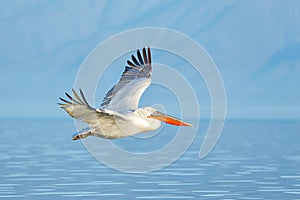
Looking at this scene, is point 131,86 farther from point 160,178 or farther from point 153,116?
point 160,178

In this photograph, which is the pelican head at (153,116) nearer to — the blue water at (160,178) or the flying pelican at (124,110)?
the flying pelican at (124,110)

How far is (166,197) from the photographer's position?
1104 inches

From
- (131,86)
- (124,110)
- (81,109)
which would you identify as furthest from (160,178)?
(81,109)

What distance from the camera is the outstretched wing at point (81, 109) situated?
1698cm

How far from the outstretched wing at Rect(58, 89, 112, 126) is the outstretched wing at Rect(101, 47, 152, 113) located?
6.79 ft

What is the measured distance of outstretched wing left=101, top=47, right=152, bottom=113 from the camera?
67.1ft

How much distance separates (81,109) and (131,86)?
4.34m

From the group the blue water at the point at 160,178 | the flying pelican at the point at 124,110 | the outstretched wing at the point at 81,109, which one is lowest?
the outstretched wing at the point at 81,109

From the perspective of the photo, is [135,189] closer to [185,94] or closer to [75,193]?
[75,193]

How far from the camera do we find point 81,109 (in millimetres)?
17203

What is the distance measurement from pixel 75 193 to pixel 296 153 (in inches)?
834

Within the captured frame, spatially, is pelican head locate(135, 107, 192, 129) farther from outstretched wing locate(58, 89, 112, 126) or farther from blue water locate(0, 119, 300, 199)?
blue water locate(0, 119, 300, 199)

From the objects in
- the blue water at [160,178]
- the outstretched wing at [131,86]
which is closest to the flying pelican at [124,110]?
the outstretched wing at [131,86]

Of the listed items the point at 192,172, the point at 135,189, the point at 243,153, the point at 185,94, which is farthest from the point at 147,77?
the point at 243,153
